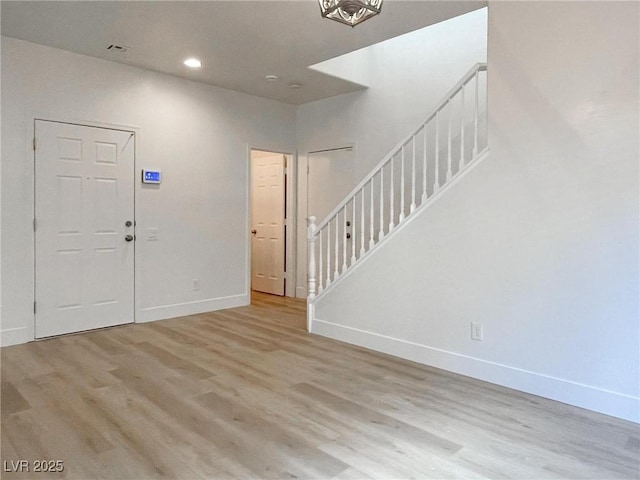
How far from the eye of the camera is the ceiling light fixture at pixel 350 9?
228 cm

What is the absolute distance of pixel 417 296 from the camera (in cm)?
358

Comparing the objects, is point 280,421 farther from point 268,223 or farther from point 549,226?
point 268,223

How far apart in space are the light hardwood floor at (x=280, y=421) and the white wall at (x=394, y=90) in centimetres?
270

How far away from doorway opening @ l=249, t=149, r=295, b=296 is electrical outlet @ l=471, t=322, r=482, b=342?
3.50 m

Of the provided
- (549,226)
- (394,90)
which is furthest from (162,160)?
(549,226)

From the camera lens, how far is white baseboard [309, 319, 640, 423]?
2598 millimetres

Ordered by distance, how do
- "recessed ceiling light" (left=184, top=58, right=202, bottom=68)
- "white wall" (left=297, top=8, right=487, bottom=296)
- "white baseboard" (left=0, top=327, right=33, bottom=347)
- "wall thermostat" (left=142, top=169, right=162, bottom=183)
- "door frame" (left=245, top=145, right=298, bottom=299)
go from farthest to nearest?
"door frame" (left=245, top=145, right=298, bottom=299)
"wall thermostat" (left=142, top=169, right=162, bottom=183)
"white wall" (left=297, top=8, right=487, bottom=296)
"recessed ceiling light" (left=184, top=58, right=202, bottom=68)
"white baseboard" (left=0, top=327, right=33, bottom=347)

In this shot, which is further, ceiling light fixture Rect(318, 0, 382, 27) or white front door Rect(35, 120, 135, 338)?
white front door Rect(35, 120, 135, 338)

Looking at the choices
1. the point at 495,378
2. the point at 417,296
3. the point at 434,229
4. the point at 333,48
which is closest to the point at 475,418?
the point at 495,378

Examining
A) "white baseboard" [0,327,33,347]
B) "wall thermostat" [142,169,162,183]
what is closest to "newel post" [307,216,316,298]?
"wall thermostat" [142,169,162,183]

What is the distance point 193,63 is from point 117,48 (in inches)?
28.3

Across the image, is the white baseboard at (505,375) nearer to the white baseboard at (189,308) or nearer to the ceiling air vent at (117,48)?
the white baseboard at (189,308)

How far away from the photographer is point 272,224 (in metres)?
6.64

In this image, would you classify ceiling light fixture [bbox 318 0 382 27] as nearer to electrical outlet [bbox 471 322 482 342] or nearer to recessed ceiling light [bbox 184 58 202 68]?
electrical outlet [bbox 471 322 482 342]
